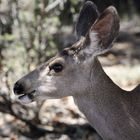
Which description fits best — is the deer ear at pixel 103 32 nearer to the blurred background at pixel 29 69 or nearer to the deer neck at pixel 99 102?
the deer neck at pixel 99 102

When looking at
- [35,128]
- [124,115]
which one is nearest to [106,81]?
[124,115]

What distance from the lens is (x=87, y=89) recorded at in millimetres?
5578

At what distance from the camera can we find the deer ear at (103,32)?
5320 mm

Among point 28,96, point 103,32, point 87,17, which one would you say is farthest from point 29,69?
point 103,32

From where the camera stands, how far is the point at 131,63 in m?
10.2

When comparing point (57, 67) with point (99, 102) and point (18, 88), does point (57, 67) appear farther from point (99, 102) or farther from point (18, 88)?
point (99, 102)

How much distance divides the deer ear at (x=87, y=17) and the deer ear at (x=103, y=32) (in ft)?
2.11

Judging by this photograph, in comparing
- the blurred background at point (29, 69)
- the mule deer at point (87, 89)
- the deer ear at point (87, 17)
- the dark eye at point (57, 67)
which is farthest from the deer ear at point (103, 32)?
the blurred background at point (29, 69)

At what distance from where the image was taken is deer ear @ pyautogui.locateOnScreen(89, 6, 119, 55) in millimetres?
5320

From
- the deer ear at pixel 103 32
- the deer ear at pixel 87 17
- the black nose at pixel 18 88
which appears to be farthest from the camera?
the deer ear at pixel 87 17

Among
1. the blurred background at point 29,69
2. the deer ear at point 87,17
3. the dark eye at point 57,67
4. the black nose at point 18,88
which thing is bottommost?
the blurred background at point 29,69

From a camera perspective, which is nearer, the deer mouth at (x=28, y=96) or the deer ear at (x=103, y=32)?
the deer ear at (x=103, y=32)

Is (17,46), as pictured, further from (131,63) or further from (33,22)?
(131,63)

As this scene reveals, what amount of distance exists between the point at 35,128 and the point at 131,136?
2.29m
